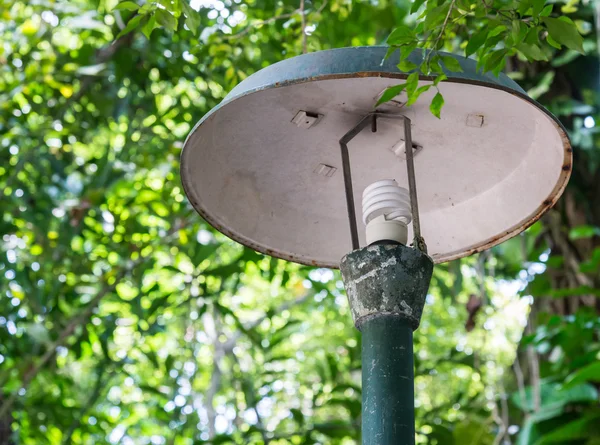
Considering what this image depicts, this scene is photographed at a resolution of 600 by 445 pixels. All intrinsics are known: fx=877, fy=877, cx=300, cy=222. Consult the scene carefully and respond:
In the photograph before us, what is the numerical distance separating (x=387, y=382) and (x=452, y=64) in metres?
0.53

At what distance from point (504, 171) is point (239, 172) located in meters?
0.56

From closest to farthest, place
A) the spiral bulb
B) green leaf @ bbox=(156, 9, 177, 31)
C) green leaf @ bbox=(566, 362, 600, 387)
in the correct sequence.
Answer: the spiral bulb → green leaf @ bbox=(156, 9, 177, 31) → green leaf @ bbox=(566, 362, 600, 387)

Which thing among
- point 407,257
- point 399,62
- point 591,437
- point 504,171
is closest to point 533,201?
point 504,171

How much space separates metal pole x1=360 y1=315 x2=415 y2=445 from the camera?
4.59 ft

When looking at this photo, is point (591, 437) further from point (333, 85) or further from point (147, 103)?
point (147, 103)

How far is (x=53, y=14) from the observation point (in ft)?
14.9

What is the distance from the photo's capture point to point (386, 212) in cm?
166

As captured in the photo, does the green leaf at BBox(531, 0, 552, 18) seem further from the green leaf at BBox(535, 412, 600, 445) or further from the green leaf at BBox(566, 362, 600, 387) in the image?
the green leaf at BBox(535, 412, 600, 445)

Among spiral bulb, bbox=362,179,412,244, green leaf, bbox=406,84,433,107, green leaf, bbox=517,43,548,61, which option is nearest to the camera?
green leaf, bbox=406,84,433,107

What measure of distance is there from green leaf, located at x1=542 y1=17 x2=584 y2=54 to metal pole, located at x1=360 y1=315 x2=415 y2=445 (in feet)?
2.03

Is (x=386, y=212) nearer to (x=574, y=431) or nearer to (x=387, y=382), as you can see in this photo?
(x=387, y=382)

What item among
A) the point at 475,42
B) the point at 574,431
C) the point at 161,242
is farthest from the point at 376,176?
the point at 161,242

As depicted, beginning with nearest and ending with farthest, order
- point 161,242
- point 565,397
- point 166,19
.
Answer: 1. point 166,19
2. point 565,397
3. point 161,242

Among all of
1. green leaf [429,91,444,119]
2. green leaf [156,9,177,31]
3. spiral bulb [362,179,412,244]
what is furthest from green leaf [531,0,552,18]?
green leaf [156,9,177,31]
